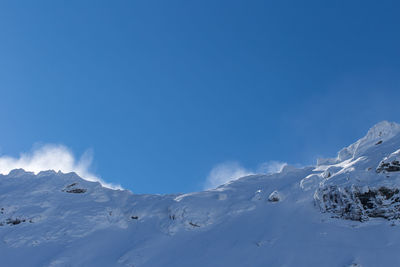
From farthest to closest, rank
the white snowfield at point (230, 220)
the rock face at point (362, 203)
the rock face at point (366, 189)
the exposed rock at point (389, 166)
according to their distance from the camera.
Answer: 1. the exposed rock at point (389, 166)
2. the rock face at point (366, 189)
3. the rock face at point (362, 203)
4. the white snowfield at point (230, 220)

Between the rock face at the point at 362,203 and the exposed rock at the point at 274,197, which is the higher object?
the exposed rock at the point at 274,197

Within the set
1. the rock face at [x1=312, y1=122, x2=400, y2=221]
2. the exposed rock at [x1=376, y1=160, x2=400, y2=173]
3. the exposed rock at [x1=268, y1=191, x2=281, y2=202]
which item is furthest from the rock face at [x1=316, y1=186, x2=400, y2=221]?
the exposed rock at [x1=268, y1=191, x2=281, y2=202]

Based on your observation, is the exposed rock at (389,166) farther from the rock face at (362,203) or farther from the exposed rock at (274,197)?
the exposed rock at (274,197)

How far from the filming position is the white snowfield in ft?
61.3

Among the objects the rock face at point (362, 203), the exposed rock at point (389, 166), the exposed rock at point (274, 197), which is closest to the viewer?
the rock face at point (362, 203)

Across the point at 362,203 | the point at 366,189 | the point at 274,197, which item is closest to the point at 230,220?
the point at 274,197

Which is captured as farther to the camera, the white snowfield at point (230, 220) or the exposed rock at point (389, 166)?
the exposed rock at point (389, 166)

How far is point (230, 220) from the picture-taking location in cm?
2414

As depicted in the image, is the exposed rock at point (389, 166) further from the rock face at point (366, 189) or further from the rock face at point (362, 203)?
the rock face at point (362, 203)

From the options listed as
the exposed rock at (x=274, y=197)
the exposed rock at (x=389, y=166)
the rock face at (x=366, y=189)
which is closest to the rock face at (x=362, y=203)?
the rock face at (x=366, y=189)

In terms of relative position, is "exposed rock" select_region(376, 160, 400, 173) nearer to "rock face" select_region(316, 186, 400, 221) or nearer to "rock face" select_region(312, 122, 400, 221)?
"rock face" select_region(312, 122, 400, 221)

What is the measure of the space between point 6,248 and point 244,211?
16273mm

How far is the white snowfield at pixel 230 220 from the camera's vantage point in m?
18.7

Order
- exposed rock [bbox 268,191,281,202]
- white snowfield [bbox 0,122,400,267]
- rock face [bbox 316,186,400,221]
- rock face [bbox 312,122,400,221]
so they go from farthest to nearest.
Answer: exposed rock [bbox 268,191,281,202] → rock face [bbox 312,122,400,221] → rock face [bbox 316,186,400,221] → white snowfield [bbox 0,122,400,267]
